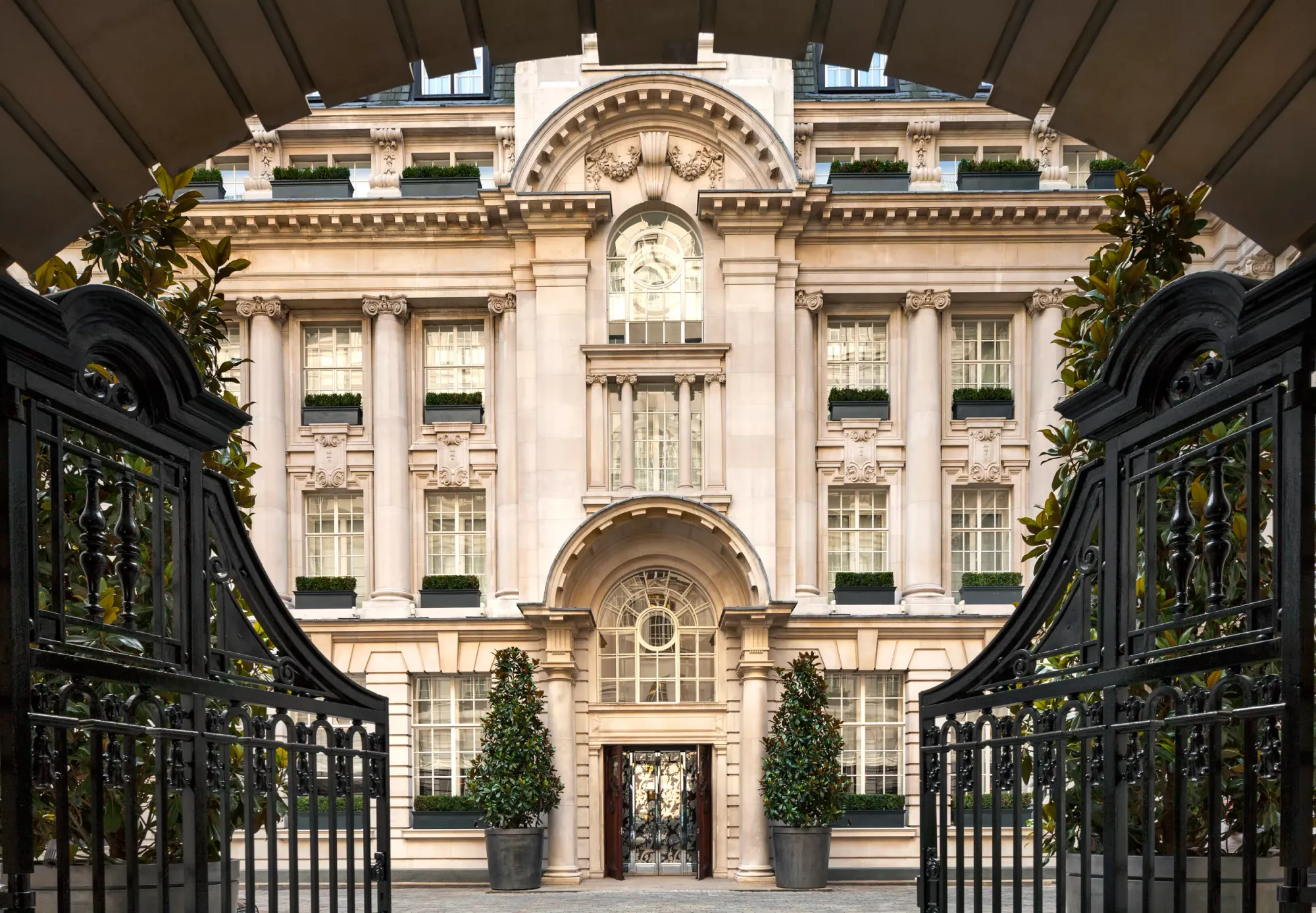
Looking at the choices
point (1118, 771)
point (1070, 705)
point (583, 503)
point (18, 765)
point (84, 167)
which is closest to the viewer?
point (18, 765)

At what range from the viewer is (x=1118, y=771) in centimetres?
487

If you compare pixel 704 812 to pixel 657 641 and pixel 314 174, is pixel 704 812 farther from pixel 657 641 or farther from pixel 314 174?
pixel 314 174

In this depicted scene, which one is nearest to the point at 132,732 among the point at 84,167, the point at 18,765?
the point at 18,765

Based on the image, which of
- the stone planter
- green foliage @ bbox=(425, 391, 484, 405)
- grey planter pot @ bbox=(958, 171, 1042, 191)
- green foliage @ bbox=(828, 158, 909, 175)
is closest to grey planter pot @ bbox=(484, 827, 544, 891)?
green foliage @ bbox=(425, 391, 484, 405)

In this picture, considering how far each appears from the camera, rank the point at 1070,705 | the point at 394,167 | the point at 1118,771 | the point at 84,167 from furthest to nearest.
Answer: the point at 394,167, the point at 1070,705, the point at 1118,771, the point at 84,167

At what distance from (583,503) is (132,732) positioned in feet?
76.0

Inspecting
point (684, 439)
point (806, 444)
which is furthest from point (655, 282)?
point (806, 444)

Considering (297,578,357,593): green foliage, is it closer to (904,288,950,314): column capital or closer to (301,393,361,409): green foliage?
(301,393,361,409): green foliage

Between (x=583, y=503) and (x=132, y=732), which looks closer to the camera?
(x=132, y=732)

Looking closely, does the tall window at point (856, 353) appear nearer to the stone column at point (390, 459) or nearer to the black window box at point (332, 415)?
the stone column at point (390, 459)

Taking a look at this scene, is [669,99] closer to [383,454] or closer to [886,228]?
[886,228]

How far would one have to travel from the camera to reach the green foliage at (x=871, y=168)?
2858 cm

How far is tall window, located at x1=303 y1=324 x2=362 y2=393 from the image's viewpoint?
29328mm

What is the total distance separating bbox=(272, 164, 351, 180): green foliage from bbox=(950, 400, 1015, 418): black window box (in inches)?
541
